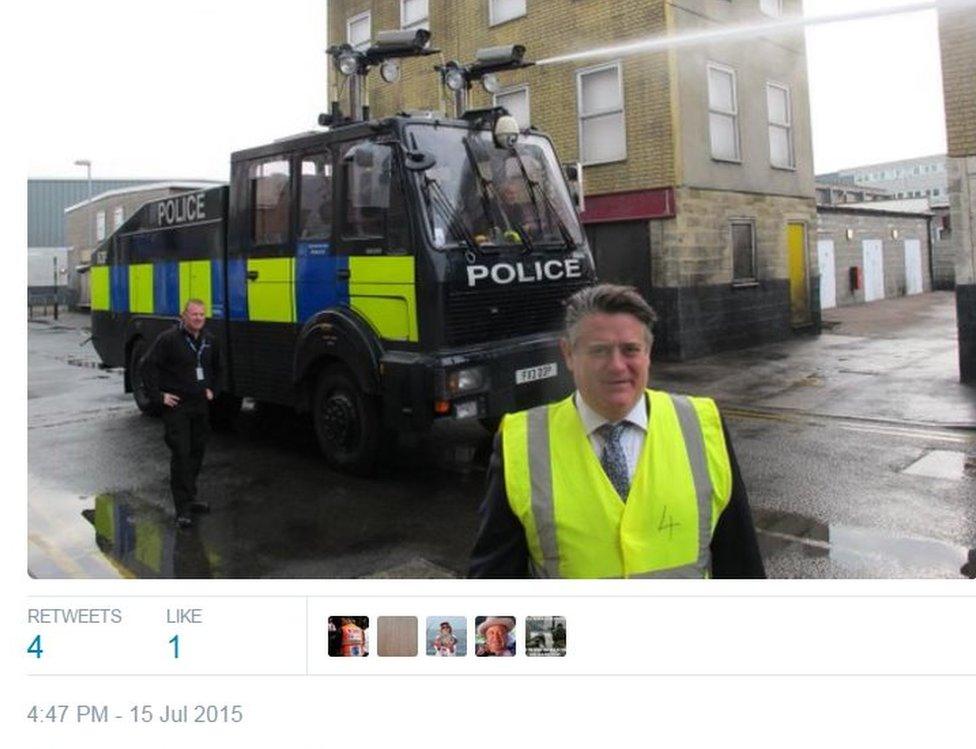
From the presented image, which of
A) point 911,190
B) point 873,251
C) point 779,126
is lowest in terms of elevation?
point 873,251

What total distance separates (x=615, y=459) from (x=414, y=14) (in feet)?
32.7

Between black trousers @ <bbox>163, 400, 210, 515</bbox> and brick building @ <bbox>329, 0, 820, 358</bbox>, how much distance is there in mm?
5503

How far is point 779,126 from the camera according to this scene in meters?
10.9

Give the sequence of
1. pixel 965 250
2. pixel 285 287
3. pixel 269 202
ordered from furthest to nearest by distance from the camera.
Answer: pixel 965 250 < pixel 269 202 < pixel 285 287

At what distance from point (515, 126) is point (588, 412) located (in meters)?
3.58

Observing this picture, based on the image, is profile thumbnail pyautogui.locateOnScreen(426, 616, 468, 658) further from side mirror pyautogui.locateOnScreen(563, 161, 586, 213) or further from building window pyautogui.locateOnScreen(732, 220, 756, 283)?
building window pyautogui.locateOnScreen(732, 220, 756, 283)

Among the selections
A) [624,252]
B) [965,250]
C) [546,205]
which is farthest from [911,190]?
[546,205]

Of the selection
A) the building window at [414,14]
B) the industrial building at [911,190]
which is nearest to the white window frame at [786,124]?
the industrial building at [911,190]

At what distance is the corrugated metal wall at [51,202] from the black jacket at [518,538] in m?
1.98

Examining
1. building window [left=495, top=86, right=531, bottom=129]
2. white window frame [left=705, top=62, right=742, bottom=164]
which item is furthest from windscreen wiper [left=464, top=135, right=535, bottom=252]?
building window [left=495, top=86, right=531, bottom=129]

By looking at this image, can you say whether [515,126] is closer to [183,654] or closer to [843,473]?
[843,473]

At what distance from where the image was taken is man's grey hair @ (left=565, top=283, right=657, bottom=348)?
169 cm

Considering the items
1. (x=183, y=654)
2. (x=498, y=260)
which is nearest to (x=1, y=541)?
(x=183, y=654)

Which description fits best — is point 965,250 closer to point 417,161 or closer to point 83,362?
point 417,161
